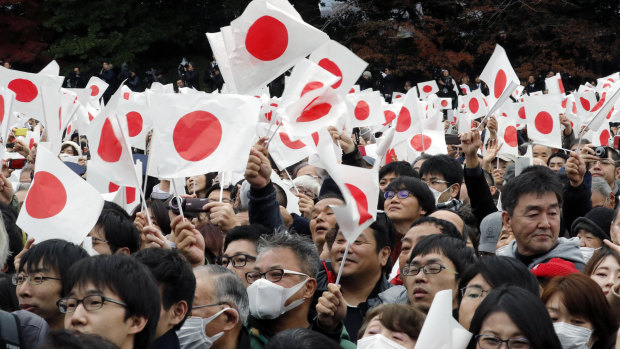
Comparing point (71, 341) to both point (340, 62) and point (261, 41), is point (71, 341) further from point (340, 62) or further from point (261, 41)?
point (340, 62)

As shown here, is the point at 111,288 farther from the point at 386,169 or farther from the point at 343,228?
the point at 386,169

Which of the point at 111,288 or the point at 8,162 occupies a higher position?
the point at 111,288

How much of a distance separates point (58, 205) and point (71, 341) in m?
1.97

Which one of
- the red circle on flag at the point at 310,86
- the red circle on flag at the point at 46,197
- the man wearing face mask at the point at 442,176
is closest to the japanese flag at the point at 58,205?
the red circle on flag at the point at 46,197

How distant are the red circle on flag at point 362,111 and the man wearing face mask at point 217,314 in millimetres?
6128

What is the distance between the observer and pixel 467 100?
1322 cm

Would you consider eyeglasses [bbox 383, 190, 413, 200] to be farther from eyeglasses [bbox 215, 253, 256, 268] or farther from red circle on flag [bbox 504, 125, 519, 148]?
red circle on flag [bbox 504, 125, 519, 148]

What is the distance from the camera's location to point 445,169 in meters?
6.48

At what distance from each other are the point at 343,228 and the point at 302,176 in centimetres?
311

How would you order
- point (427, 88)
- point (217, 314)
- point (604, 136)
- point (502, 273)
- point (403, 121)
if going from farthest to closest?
point (427, 88), point (604, 136), point (403, 121), point (217, 314), point (502, 273)

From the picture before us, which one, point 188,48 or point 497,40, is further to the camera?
point 188,48

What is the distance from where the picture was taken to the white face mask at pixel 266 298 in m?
3.99

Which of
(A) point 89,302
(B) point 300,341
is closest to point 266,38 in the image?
(A) point 89,302

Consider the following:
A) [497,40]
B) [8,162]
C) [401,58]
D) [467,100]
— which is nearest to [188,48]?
[401,58]
